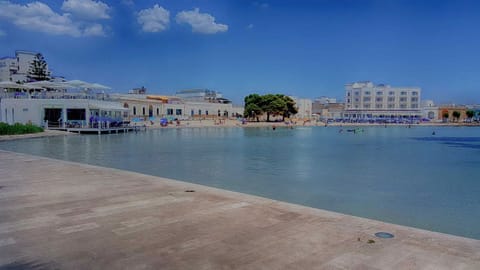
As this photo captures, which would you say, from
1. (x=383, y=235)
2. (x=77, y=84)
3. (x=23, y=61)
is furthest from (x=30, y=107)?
(x=23, y=61)

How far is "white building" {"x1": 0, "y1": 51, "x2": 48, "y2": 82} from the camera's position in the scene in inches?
2483

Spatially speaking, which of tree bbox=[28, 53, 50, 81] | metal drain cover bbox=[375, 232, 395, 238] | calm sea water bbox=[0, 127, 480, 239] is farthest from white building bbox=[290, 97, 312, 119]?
metal drain cover bbox=[375, 232, 395, 238]

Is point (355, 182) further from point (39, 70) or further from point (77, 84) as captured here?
point (39, 70)

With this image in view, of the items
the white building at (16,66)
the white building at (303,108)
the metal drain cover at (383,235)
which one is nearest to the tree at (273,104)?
the white building at (303,108)

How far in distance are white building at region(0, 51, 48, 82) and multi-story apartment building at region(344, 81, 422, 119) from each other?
280ft

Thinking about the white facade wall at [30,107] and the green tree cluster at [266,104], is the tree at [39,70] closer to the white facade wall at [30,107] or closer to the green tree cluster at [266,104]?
the white facade wall at [30,107]

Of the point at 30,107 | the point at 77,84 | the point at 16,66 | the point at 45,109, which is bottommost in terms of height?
the point at 45,109

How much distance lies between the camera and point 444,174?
14.9 metres

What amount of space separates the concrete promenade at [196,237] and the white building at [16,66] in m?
65.7

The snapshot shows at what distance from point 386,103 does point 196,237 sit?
116229mm

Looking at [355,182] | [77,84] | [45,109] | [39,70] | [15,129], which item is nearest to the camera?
[355,182]

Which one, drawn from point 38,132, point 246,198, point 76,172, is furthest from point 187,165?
point 38,132

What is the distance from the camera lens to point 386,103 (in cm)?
11112

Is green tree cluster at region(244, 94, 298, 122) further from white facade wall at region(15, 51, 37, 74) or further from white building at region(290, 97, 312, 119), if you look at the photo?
white facade wall at region(15, 51, 37, 74)
